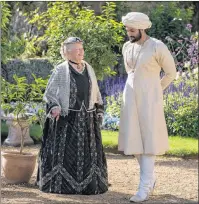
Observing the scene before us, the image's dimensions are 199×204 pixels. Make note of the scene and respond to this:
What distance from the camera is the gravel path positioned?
19.2 feet

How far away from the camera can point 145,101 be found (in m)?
5.98

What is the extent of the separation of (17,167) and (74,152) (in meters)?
0.76

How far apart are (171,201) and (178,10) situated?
31.1 feet

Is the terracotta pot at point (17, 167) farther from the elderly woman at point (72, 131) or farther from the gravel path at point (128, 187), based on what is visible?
the elderly woman at point (72, 131)

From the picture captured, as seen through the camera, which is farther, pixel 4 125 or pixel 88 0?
pixel 88 0

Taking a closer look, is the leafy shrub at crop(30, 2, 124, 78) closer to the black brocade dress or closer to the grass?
the grass

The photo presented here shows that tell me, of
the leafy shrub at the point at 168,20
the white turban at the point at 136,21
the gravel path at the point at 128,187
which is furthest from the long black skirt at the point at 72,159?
the leafy shrub at the point at 168,20

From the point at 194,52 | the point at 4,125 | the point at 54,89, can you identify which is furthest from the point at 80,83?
the point at 194,52

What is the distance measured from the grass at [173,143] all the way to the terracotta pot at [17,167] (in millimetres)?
2992

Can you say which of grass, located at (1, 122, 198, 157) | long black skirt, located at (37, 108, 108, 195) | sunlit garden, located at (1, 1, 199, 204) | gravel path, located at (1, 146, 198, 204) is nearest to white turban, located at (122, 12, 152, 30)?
long black skirt, located at (37, 108, 108, 195)

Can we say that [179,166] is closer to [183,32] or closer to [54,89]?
[54,89]

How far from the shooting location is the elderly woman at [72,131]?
608 cm

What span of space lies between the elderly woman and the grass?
319 cm

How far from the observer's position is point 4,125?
1130 centimetres
